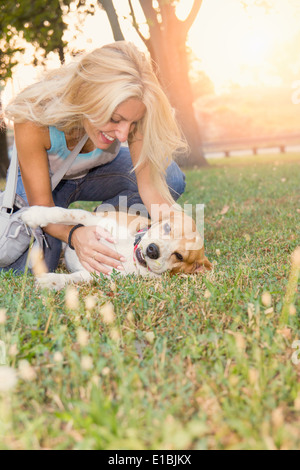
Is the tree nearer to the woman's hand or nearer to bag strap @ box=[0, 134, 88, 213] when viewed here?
bag strap @ box=[0, 134, 88, 213]

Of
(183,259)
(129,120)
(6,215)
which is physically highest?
(129,120)

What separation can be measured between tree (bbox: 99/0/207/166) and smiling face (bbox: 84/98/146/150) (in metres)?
9.13

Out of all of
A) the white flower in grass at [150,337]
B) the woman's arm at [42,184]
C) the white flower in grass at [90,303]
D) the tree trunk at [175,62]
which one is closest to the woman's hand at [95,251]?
the woman's arm at [42,184]

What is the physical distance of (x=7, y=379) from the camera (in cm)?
183

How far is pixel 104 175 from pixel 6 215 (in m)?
1.28

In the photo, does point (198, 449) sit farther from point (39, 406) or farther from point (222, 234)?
point (222, 234)

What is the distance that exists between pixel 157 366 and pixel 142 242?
1.46m

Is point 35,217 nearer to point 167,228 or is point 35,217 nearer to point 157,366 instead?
point 167,228

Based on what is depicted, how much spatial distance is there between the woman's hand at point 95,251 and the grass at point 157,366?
0.17m

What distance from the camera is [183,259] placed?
3434 mm

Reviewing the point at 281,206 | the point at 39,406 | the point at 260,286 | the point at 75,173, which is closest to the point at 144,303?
the point at 260,286

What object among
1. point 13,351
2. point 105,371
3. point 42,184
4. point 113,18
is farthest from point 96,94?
point 113,18

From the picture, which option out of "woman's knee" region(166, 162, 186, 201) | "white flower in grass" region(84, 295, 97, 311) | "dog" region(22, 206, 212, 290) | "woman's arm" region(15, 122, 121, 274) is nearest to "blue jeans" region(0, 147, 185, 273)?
"woman's knee" region(166, 162, 186, 201)
